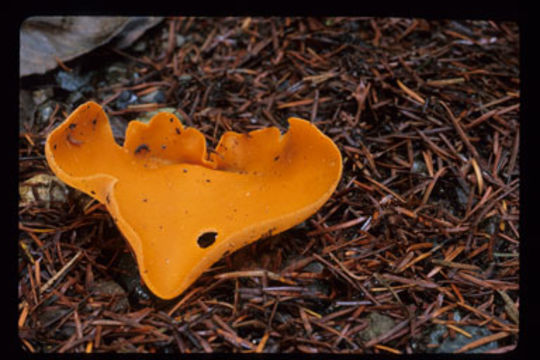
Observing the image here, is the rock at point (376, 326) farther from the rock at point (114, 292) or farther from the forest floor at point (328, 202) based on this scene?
the rock at point (114, 292)

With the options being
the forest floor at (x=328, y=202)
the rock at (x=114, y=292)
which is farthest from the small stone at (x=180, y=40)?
the rock at (x=114, y=292)

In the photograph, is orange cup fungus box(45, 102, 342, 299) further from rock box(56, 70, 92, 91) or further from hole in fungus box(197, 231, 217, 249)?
rock box(56, 70, 92, 91)

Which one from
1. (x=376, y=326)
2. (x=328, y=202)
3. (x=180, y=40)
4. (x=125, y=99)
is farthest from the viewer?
(x=180, y=40)

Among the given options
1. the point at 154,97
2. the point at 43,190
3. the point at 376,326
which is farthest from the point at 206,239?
the point at 154,97

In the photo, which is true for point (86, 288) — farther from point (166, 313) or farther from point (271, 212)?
point (271, 212)

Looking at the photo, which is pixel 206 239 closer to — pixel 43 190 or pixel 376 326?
pixel 376 326

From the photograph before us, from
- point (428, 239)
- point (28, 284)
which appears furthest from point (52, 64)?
point (428, 239)
